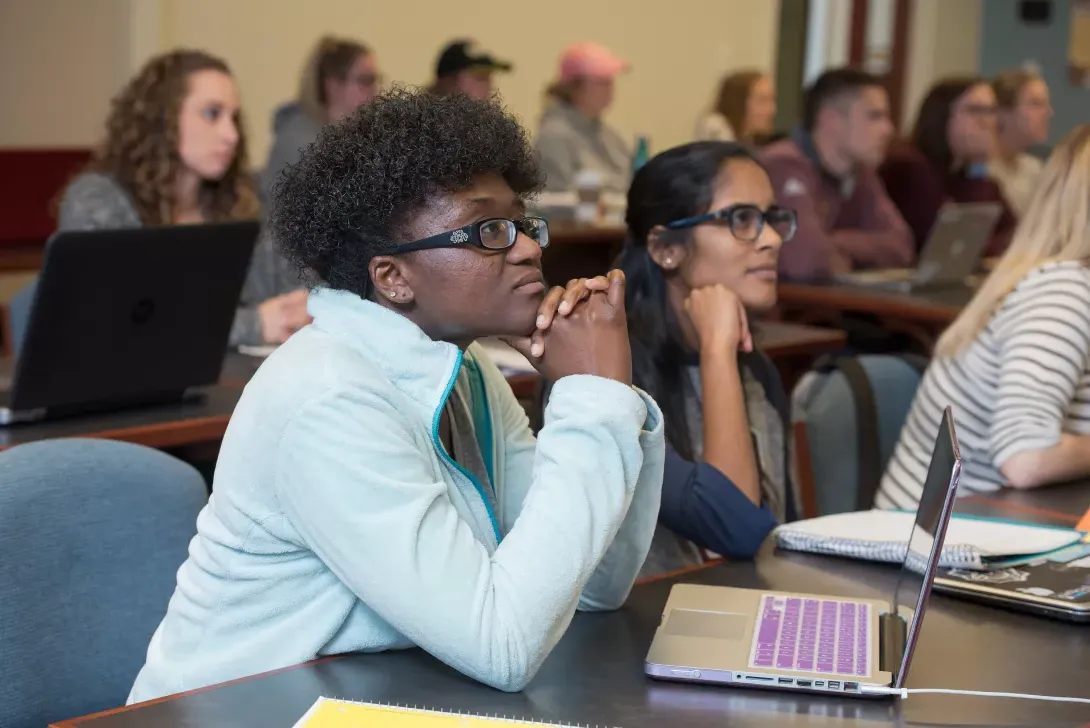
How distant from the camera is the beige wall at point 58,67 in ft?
17.9

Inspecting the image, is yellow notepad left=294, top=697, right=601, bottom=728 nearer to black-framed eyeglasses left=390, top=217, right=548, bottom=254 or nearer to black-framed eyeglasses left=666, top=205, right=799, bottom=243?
black-framed eyeglasses left=390, top=217, right=548, bottom=254

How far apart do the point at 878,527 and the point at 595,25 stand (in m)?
6.68

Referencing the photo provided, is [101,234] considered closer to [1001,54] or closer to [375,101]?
[375,101]

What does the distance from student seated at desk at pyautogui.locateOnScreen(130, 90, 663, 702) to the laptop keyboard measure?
0.16 m

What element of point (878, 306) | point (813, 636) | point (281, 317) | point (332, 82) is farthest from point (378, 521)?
point (332, 82)

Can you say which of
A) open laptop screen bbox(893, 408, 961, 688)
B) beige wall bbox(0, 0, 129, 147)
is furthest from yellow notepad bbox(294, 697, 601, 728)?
beige wall bbox(0, 0, 129, 147)

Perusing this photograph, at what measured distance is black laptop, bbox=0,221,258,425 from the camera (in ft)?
6.93

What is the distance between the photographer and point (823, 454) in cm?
238

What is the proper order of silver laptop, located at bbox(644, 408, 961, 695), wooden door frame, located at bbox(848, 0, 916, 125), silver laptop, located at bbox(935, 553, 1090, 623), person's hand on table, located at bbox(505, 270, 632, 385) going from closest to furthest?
silver laptop, located at bbox(644, 408, 961, 695) < person's hand on table, located at bbox(505, 270, 632, 385) < silver laptop, located at bbox(935, 553, 1090, 623) < wooden door frame, located at bbox(848, 0, 916, 125)

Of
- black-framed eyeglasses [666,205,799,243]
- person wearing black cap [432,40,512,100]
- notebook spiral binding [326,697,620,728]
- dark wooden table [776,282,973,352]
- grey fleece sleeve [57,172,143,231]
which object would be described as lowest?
dark wooden table [776,282,973,352]

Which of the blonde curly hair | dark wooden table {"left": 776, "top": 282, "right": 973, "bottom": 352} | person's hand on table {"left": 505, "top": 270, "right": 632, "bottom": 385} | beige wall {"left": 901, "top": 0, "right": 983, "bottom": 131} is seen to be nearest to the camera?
person's hand on table {"left": 505, "top": 270, "right": 632, "bottom": 385}

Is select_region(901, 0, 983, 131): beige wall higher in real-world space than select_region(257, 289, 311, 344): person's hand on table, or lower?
higher

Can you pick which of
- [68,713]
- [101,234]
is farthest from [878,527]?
[101,234]

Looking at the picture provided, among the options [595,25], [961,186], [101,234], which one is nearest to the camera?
[101,234]
